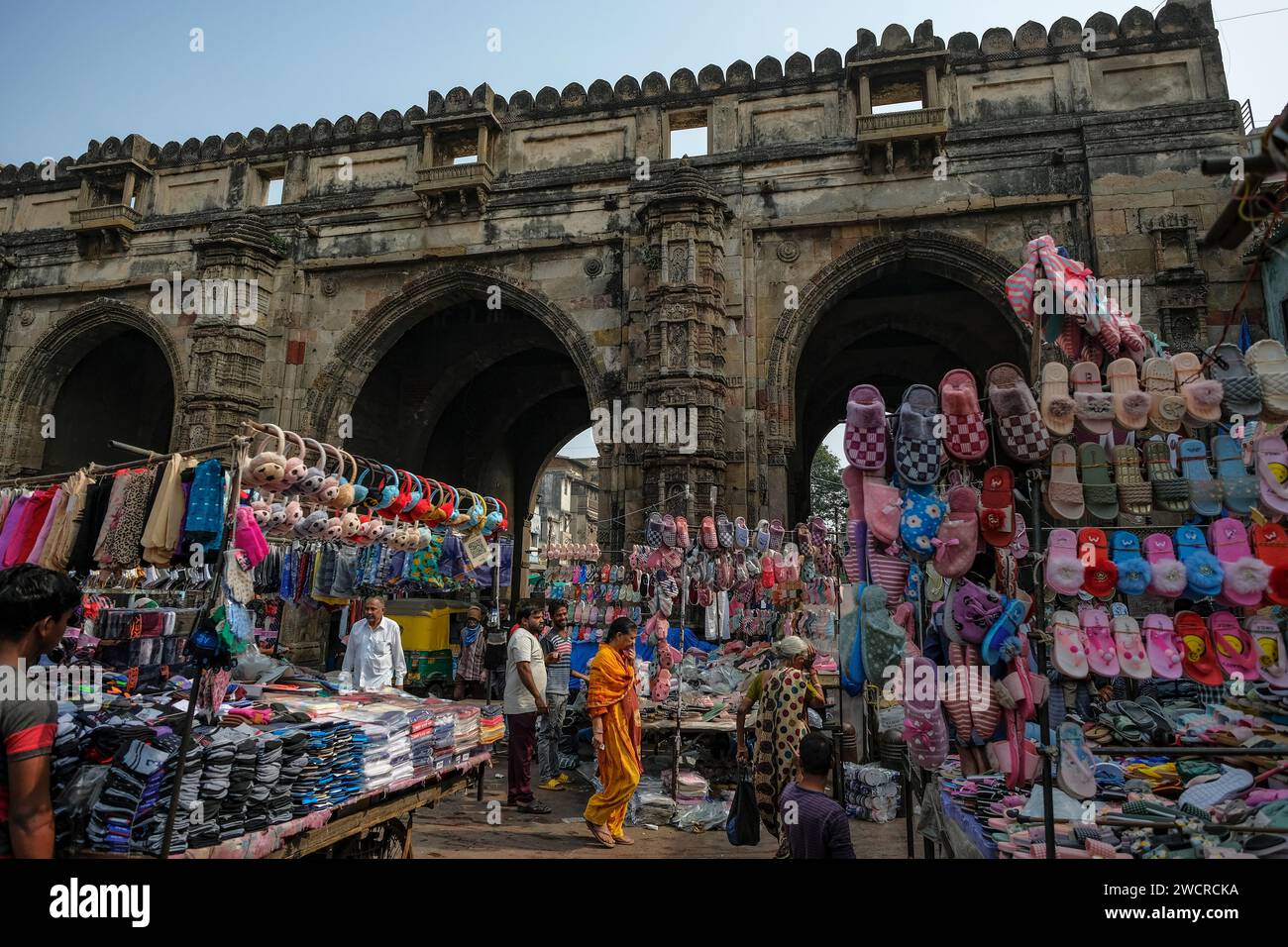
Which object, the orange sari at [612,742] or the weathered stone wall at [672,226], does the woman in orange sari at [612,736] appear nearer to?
the orange sari at [612,742]

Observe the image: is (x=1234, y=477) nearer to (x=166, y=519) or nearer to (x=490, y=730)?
(x=490, y=730)

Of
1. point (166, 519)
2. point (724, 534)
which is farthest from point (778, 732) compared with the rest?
point (724, 534)

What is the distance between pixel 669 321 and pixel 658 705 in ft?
18.5

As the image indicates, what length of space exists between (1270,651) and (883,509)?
74.2 inches

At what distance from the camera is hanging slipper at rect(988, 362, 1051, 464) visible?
3.53 m

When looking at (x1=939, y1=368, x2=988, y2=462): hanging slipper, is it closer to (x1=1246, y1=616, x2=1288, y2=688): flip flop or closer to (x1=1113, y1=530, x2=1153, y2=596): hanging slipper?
(x1=1113, y1=530, x2=1153, y2=596): hanging slipper

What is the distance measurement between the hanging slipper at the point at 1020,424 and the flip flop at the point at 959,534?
291mm

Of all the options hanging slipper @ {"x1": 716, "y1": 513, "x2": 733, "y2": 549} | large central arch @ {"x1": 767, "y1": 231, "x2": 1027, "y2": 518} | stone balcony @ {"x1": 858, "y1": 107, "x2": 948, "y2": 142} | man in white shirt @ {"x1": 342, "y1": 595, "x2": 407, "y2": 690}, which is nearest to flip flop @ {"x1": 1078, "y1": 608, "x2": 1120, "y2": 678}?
man in white shirt @ {"x1": 342, "y1": 595, "x2": 407, "y2": 690}

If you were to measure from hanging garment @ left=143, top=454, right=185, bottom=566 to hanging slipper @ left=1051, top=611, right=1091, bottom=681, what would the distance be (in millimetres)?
4685

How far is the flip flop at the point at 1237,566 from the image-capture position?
3.49 m

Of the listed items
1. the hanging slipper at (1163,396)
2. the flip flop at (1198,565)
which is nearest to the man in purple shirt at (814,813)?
the flip flop at (1198,565)

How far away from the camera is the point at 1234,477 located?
3715 mm
